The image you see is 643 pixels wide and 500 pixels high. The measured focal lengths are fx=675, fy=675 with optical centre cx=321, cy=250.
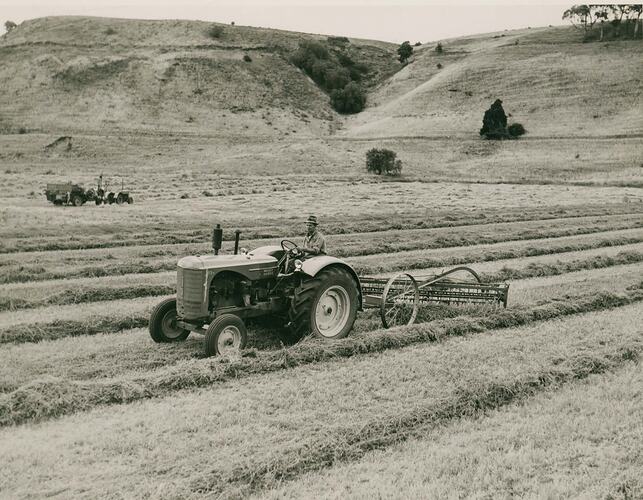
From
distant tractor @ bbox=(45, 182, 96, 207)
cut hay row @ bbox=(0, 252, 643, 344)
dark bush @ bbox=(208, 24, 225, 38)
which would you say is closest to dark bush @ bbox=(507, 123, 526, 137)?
distant tractor @ bbox=(45, 182, 96, 207)

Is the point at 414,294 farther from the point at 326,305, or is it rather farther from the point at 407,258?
the point at 407,258

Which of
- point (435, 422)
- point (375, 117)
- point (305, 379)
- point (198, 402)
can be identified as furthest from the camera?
point (375, 117)

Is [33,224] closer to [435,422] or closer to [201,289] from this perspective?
[201,289]

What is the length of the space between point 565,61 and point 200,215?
66.2 meters

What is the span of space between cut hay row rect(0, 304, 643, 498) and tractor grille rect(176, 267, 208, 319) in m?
1.25

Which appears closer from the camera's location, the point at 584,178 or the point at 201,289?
the point at 201,289

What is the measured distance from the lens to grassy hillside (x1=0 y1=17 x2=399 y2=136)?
64.2m

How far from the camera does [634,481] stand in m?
5.47

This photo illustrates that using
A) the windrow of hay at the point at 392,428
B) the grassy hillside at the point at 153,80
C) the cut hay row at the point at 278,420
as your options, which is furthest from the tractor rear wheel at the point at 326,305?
the grassy hillside at the point at 153,80

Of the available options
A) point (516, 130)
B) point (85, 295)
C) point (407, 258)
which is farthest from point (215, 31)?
point (85, 295)

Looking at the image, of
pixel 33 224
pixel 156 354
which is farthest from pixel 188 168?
pixel 156 354

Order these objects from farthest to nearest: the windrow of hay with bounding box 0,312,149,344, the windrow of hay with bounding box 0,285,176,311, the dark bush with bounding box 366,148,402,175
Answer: the dark bush with bounding box 366,148,402,175 < the windrow of hay with bounding box 0,285,176,311 < the windrow of hay with bounding box 0,312,149,344

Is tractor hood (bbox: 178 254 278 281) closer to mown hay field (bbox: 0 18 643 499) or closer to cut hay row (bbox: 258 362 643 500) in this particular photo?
mown hay field (bbox: 0 18 643 499)

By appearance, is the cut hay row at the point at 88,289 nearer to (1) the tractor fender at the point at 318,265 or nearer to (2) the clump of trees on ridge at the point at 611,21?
(1) the tractor fender at the point at 318,265
